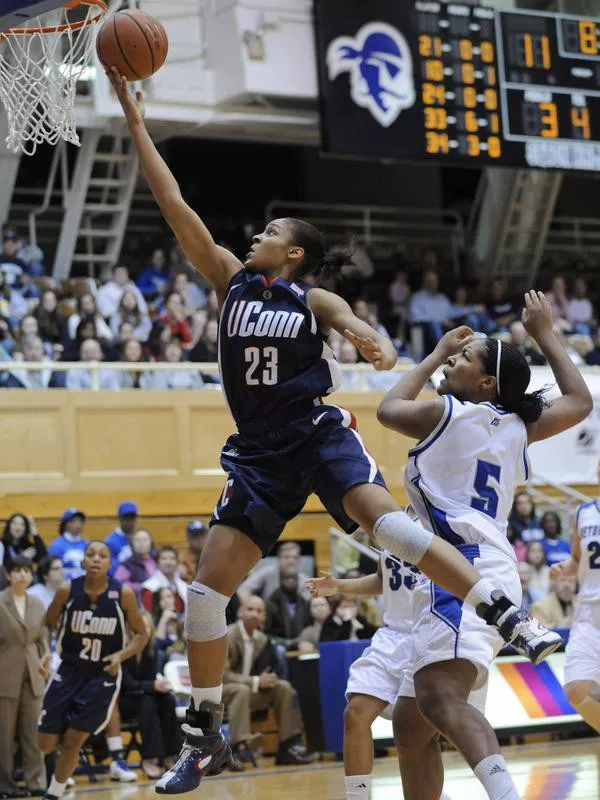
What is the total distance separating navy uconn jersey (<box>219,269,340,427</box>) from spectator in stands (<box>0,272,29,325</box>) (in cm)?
1045

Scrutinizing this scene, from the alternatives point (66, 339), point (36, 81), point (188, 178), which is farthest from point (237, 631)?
point (188, 178)

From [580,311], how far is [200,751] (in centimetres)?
1592

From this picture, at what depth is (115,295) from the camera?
55.5ft

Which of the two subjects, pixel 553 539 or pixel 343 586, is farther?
pixel 553 539

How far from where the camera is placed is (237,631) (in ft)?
40.0

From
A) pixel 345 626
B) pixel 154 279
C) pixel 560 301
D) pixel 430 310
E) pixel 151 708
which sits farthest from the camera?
pixel 560 301

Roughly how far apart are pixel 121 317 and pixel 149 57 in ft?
34.2

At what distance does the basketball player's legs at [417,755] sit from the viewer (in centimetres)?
585

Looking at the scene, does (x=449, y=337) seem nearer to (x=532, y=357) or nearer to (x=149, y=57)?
(x=149, y=57)

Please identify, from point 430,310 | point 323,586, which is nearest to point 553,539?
point 430,310

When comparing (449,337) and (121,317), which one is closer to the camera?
(449,337)

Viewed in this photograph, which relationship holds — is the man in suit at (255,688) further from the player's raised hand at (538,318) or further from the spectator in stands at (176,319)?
the player's raised hand at (538,318)

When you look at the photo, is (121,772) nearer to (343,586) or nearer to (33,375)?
(343,586)

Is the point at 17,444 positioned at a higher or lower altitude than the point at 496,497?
higher
